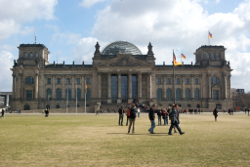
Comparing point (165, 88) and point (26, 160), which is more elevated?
point (165, 88)

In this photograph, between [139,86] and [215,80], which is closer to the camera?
[139,86]

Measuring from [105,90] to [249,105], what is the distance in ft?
281

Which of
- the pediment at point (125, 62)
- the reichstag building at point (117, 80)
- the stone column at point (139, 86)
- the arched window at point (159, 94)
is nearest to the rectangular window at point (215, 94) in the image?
the reichstag building at point (117, 80)

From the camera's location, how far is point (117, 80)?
88.5m

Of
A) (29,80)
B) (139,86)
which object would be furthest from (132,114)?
(29,80)

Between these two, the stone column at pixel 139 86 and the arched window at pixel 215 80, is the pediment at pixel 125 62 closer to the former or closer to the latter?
the stone column at pixel 139 86

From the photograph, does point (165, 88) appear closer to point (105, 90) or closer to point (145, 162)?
point (105, 90)

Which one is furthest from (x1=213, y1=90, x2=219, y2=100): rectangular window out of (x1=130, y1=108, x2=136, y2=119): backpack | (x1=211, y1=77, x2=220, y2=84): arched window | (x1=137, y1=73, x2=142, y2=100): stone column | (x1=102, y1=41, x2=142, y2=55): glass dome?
(x1=130, y1=108, x2=136, y2=119): backpack

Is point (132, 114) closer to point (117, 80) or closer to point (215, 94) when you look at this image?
point (117, 80)

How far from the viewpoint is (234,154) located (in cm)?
1166

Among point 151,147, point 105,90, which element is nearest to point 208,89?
point 105,90

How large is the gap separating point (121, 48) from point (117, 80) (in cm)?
1785

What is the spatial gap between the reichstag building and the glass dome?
9.70m

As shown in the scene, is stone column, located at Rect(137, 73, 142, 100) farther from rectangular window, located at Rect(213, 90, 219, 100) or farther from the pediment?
rectangular window, located at Rect(213, 90, 219, 100)
